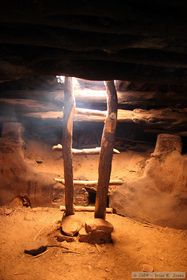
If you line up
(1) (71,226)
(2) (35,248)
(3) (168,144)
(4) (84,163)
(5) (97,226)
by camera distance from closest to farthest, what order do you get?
(2) (35,248) → (5) (97,226) → (1) (71,226) → (3) (168,144) → (4) (84,163)

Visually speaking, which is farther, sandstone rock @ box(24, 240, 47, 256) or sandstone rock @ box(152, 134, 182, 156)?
sandstone rock @ box(152, 134, 182, 156)

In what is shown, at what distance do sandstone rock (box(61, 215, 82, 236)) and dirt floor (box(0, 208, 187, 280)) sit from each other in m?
0.13

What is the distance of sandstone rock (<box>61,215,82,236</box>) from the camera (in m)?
4.17

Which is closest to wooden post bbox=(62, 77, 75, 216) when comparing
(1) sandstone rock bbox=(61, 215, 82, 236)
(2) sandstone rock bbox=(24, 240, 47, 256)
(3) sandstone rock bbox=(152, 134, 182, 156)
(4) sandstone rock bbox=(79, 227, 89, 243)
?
(1) sandstone rock bbox=(61, 215, 82, 236)

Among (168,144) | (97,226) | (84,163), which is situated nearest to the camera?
(97,226)

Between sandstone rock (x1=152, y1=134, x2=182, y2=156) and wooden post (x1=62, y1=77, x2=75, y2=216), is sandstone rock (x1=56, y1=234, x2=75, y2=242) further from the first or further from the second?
sandstone rock (x1=152, y1=134, x2=182, y2=156)

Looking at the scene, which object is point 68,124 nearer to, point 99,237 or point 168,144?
point 99,237

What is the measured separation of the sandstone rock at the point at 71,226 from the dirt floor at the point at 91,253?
0.13 m

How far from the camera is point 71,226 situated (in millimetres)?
4227

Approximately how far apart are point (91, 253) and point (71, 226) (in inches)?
19.5

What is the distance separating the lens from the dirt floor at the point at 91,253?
358 cm

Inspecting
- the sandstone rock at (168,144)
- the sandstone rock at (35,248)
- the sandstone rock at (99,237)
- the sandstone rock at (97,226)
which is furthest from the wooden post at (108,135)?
the sandstone rock at (168,144)

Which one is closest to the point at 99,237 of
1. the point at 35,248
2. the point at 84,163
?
the point at 35,248

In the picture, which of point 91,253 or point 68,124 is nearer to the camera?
point 91,253
